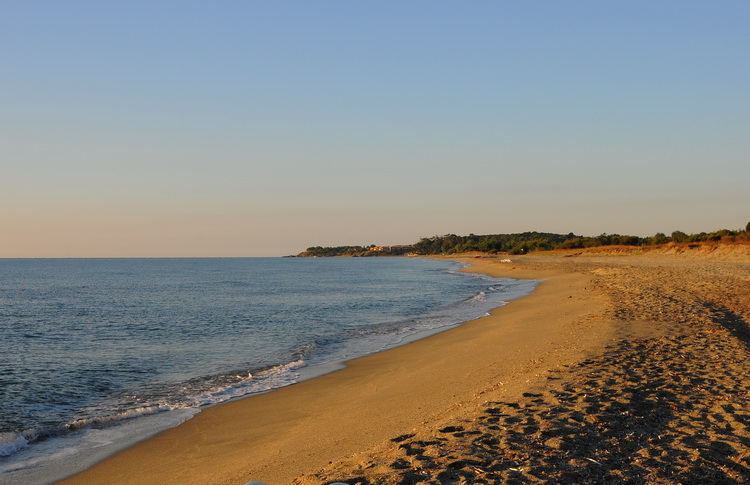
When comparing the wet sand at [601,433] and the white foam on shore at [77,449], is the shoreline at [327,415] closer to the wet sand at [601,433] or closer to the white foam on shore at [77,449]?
the white foam on shore at [77,449]

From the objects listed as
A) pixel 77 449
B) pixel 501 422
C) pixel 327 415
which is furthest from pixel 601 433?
pixel 77 449

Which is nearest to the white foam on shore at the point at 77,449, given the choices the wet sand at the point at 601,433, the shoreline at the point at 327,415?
the shoreline at the point at 327,415

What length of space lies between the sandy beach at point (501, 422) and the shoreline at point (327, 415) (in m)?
0.04

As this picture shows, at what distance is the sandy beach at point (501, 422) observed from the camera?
19.5ft

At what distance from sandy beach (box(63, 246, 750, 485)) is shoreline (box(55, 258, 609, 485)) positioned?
0.14ft

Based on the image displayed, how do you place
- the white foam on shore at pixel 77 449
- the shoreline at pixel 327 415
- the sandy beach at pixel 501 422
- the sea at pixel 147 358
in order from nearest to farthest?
A: 1. the sandy beach at pixel 501 422
2. the shoreline at pixel 327 415
3. the white foam on shore at pixel 77 449
4. the sea at pixel 147 358

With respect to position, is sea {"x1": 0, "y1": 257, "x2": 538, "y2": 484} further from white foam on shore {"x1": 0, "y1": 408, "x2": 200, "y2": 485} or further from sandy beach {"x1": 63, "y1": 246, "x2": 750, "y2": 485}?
sandy beach {"x1": 63, "y1": 246, "x2": 750, "y2": 485}

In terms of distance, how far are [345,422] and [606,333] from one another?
950cm

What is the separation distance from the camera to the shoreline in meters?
7.61

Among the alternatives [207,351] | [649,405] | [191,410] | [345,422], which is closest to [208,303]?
[207,351]

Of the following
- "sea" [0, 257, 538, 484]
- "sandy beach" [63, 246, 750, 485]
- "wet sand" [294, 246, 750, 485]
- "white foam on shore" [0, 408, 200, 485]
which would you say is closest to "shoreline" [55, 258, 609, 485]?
"sandy beach" [63, 246, 750, 485]

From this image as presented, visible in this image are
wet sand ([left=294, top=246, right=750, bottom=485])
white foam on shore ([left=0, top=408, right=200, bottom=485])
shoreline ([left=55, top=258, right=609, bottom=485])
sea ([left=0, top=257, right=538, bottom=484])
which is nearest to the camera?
wet sand ([left=294, top=246, right=750, bottom=485])

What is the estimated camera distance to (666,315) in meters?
18.7

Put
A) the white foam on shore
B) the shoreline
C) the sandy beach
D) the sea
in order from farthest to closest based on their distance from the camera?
the sea → the white foam on shore → the shoreline → the sandy beach
